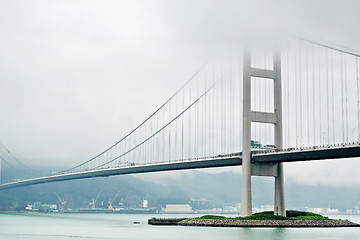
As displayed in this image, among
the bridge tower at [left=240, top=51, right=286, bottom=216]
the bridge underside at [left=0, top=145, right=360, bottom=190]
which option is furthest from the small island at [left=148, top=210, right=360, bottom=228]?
the bridge underside at [left=0, top=145, right=360, bottom=190]

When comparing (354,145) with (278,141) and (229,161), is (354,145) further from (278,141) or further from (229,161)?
(229,161)

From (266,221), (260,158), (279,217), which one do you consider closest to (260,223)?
(266,221)

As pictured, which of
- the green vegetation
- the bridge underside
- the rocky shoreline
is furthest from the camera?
the green vegetation

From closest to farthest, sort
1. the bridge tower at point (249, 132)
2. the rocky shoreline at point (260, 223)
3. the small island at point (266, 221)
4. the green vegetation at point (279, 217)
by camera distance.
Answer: the rocky shoreline at point (260, 223), the small island at point (266, 221), the green vegetation at point (279, 217), the bridge tower at point (249, 132)

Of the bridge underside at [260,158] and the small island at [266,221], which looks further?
the small island at [266,221]

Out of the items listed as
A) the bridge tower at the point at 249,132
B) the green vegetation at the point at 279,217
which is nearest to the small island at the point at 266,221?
the green vegetation at the point at 279,217

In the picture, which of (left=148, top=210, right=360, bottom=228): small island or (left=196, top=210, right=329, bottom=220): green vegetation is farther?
(left=196, top=210, right=329, bottom=220): green vegetation

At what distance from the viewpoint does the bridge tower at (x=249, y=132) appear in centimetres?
6022

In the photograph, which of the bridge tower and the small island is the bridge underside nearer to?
the bridge tower

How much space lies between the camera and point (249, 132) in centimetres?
6034

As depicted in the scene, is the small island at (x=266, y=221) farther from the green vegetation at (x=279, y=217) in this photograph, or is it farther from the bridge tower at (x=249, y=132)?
the bridge tower at (x=249, y=132)

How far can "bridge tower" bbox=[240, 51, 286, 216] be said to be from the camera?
2371 inches

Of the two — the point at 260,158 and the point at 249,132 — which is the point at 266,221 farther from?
the point at 249,132

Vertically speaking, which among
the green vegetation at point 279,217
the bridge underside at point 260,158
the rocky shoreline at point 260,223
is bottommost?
the rocky shoreline at point 260,223
